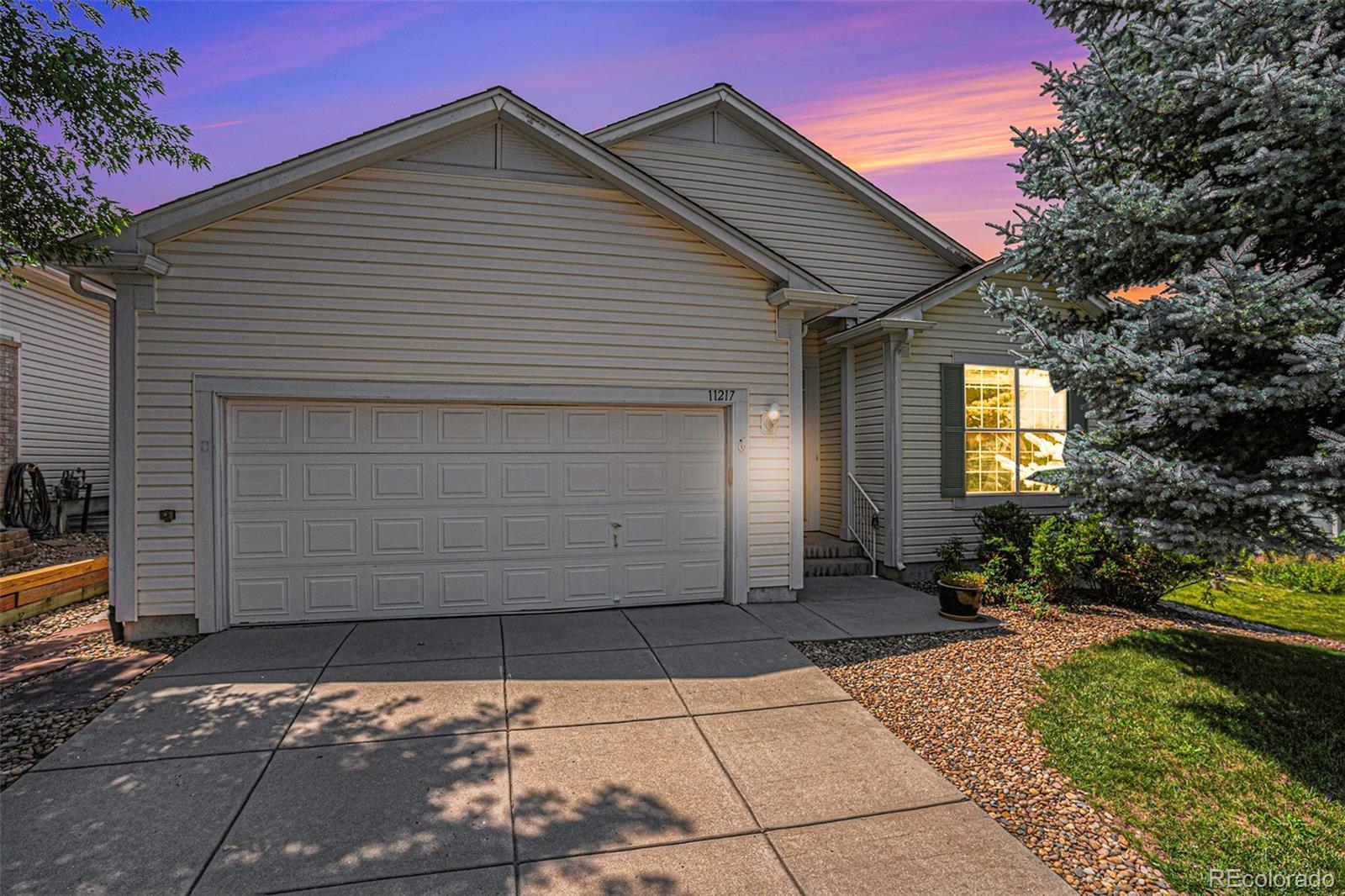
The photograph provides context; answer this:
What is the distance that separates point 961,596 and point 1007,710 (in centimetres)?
226

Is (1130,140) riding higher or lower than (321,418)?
higher

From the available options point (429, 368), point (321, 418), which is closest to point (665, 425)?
point (429, 368)

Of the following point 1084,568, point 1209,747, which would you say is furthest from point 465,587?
point 1084,568

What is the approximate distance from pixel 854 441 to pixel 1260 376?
5.86m

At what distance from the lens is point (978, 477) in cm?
946

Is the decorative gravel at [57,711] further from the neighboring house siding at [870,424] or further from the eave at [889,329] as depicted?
the eave at [889,329]

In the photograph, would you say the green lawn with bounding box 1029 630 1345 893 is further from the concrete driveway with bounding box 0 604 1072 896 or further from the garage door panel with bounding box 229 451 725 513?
the garage door panel with bounding box 229 451 725 513

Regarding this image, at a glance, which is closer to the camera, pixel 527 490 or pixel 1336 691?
pixel 1336 691

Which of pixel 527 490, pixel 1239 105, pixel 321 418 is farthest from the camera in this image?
pixel 527 490

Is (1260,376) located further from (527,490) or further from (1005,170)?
(527,490)

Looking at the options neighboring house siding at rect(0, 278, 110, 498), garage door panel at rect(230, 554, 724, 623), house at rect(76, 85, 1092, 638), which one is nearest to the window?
house at rect(76, 85, 1092, 638)

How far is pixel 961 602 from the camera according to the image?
6777 mm

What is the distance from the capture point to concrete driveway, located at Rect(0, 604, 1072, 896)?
287 centimetres

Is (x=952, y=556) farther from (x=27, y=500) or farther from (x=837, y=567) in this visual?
(x=27, y=500)
